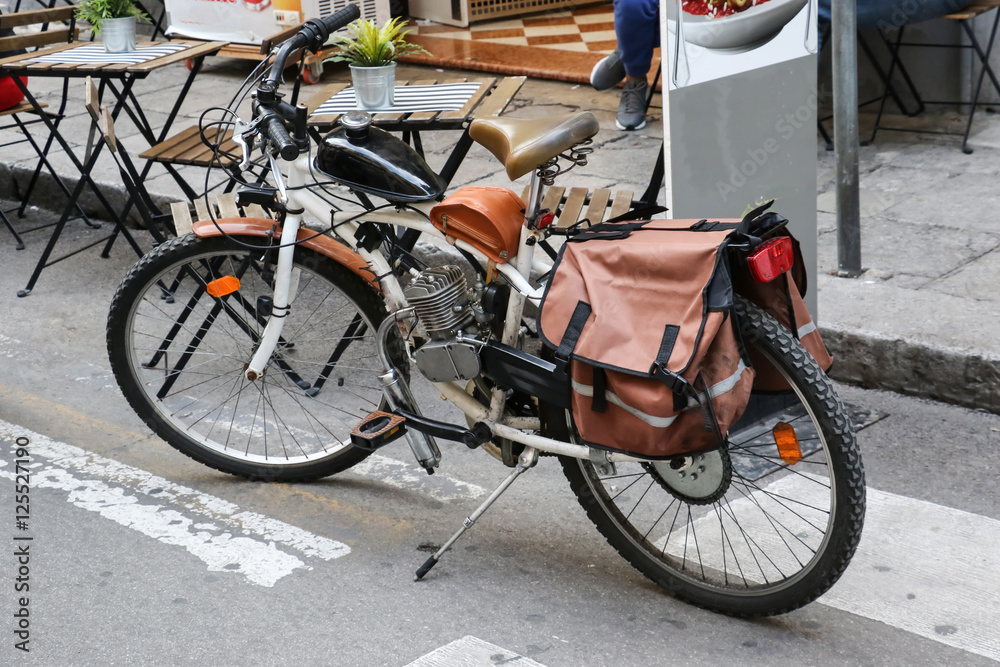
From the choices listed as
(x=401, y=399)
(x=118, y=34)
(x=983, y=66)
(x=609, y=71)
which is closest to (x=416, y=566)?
(x=401, y=399)

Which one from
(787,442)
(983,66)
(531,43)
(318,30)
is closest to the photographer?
(787,442)

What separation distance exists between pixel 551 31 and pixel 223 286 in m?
6.34

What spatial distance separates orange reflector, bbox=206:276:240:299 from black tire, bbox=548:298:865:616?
1.21 m

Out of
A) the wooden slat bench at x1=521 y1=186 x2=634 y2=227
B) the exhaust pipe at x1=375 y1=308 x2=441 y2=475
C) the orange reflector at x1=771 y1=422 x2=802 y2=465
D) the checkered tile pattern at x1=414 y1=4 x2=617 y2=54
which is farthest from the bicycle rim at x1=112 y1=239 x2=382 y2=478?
the checkered tile pattern at x1=414 y1=4 x2=617 y2=54

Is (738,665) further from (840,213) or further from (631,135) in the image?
(631,135)

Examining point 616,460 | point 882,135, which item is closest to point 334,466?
point 616,460

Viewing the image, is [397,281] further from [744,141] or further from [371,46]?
[371,46]

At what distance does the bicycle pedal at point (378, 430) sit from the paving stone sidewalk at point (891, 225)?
1762 millimetres

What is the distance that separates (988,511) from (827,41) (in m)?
3.88

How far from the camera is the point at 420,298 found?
2.95 metres

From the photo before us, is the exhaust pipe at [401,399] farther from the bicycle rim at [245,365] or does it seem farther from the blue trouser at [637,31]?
the blue trouser at [637,31]

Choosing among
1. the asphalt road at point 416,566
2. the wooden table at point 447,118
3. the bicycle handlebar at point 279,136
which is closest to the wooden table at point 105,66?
the wooden table at point 447,118

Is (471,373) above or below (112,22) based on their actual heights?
below

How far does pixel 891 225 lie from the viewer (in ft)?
16.7
